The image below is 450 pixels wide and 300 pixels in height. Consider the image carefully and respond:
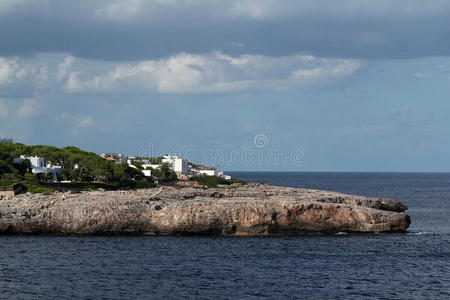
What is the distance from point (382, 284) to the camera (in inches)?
1761

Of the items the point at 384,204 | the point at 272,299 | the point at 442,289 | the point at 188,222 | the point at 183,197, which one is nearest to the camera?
the point at 272,299

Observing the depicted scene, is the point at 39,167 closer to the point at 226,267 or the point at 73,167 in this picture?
the point at 73,167

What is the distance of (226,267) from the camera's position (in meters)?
50.1

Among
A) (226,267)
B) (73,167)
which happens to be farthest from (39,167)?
(226,267)

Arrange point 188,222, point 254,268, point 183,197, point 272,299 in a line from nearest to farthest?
point 272,299 → point 254,268 → point 188,222 → point 183,197

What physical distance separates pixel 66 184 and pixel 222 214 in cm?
4577

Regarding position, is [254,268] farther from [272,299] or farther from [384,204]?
[384,204]

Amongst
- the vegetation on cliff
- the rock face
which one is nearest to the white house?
the vegetation on cliff

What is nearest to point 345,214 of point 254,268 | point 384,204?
point 254,268

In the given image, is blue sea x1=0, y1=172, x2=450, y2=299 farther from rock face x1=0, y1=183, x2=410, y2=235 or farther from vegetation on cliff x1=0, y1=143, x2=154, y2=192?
vegetation on cliff x1=0, y1=143, x2=154, y2=192

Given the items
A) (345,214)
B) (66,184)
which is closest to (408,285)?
(345,214)

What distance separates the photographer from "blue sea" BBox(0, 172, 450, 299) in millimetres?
42094

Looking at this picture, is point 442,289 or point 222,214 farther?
point 222,214

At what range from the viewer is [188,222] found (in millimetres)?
67125
